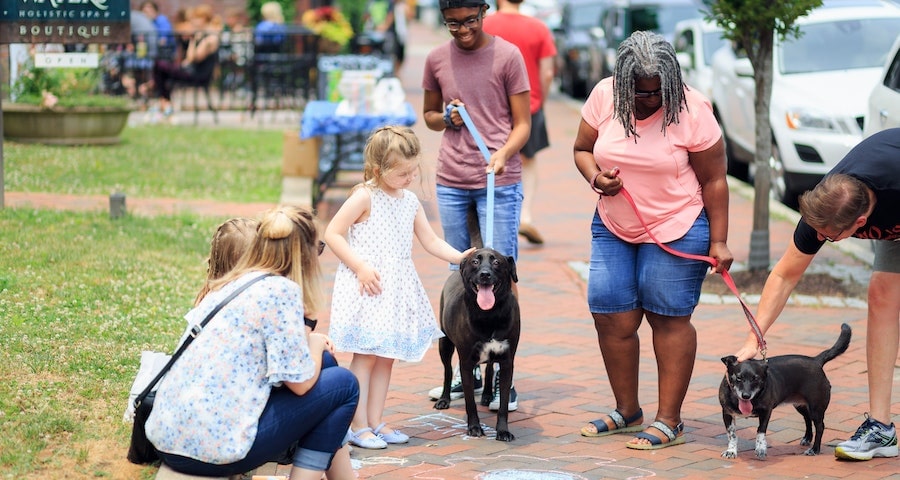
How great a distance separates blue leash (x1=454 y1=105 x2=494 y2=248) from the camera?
19.1ft

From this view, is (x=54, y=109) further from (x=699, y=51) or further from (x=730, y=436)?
(x=730, y=436)

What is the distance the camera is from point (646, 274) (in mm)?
5484

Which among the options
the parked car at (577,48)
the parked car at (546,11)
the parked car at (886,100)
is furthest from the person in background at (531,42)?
the parked car at (546,11)

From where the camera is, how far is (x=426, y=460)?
5289mm

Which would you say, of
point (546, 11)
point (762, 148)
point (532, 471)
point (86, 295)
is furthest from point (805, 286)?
point (546, 11)

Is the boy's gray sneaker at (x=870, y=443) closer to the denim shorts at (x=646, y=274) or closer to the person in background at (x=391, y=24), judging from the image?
the denim shorts at (x=646, y=274)

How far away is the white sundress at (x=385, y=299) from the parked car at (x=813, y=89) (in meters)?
5.68

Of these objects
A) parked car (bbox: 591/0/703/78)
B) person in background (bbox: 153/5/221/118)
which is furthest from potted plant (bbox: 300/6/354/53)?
parked car (bbox: 591/0/703/78)

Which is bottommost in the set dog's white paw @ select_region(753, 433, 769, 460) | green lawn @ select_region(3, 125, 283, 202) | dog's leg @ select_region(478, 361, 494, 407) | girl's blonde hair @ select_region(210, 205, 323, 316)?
green lawn @ select_region(3, 125, 283, 202)

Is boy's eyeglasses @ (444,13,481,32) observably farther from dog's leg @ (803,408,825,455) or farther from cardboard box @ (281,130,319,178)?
cardboard box @ (281,130,319,178)

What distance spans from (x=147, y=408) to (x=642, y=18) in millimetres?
17746

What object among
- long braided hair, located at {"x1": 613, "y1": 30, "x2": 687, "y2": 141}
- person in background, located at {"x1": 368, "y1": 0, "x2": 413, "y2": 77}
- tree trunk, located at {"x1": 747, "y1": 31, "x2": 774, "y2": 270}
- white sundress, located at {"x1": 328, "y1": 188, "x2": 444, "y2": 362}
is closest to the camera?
long braided hair, located at {"x1": 613, "y1": 30, "x2": 687, "y2": 141}

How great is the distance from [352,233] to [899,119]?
476 cm

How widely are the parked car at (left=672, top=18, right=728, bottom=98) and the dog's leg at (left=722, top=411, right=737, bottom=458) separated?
10131mm
